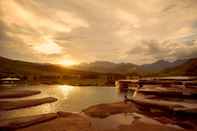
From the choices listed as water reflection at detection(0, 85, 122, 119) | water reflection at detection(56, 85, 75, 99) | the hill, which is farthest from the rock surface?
the hill

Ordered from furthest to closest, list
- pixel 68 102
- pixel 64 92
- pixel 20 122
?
pixel 64 92, pixel 68 102, pixel 20 122

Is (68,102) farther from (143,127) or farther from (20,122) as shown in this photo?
(143,127)

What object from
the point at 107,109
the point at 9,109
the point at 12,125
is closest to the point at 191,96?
the point at 107,109

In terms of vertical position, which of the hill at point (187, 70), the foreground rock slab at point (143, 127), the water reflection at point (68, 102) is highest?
the hill at point (187, 70)

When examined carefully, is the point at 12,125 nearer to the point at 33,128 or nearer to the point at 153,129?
the point at 33,128

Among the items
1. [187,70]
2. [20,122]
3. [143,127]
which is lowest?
[143,127]

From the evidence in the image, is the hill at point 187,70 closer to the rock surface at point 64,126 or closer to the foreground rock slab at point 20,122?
the rock surface at point 64,126

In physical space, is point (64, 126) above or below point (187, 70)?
below

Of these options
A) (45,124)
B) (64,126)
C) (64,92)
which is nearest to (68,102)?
(45,124)

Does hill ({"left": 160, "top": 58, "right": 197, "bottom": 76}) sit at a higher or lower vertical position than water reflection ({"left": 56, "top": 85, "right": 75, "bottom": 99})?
higher

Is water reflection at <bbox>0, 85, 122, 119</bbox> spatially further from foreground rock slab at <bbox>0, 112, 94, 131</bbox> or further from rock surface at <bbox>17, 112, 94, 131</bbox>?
rock surface at <bbox>17, 112, 94, 131</bbox>

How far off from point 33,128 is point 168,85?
24.8 meters

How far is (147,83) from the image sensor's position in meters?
36.4

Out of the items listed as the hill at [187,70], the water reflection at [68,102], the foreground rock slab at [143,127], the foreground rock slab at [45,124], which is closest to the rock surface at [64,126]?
the foreground rock slab at [45,124]
